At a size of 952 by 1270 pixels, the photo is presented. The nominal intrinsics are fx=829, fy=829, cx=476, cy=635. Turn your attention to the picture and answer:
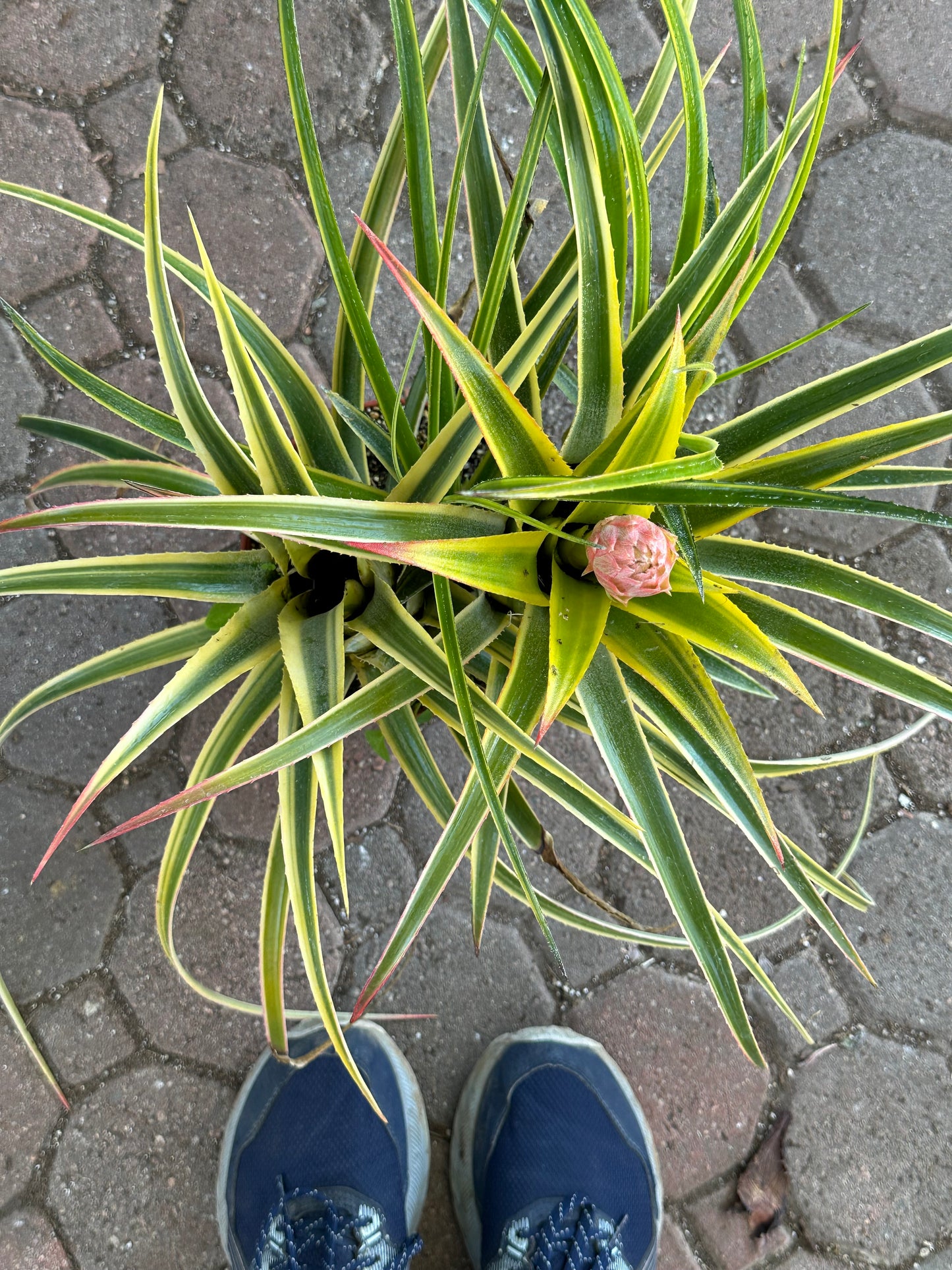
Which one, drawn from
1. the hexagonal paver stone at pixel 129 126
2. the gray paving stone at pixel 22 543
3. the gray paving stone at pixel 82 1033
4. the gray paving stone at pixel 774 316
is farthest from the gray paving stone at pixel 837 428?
the gray paving stone at pixel 82 1033

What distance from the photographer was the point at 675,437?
1.81ft

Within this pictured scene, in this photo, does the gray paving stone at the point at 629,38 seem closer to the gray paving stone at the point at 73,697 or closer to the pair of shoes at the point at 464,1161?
the gray paving stone at the point at 73,697

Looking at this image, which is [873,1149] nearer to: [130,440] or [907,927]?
[907,927]

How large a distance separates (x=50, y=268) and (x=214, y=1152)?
137cm

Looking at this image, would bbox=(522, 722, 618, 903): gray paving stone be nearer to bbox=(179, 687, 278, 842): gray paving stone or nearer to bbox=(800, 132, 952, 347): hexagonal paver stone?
bbox=(179, 687, 278, 842): gray paving stone

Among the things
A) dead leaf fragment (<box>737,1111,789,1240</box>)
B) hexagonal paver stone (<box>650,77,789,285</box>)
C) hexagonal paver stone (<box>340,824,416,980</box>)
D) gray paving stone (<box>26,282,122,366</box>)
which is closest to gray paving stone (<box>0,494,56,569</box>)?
gray paving stone (<box>26,282,122,366</box>)

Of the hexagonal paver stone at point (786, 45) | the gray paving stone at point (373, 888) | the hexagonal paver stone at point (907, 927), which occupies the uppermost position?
the hexagonal paver stone at point (786, 45)

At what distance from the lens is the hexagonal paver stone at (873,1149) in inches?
50.7

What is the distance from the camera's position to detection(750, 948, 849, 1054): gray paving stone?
1.32 meters

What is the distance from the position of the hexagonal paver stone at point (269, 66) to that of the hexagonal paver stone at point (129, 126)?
6 cm

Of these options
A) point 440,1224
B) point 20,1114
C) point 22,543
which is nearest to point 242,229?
point 22,543

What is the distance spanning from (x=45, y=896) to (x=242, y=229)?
3.52 feet

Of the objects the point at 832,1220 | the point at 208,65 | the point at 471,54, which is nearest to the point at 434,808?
the point at 471,54

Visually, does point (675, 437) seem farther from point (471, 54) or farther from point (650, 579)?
point (471, 54)
